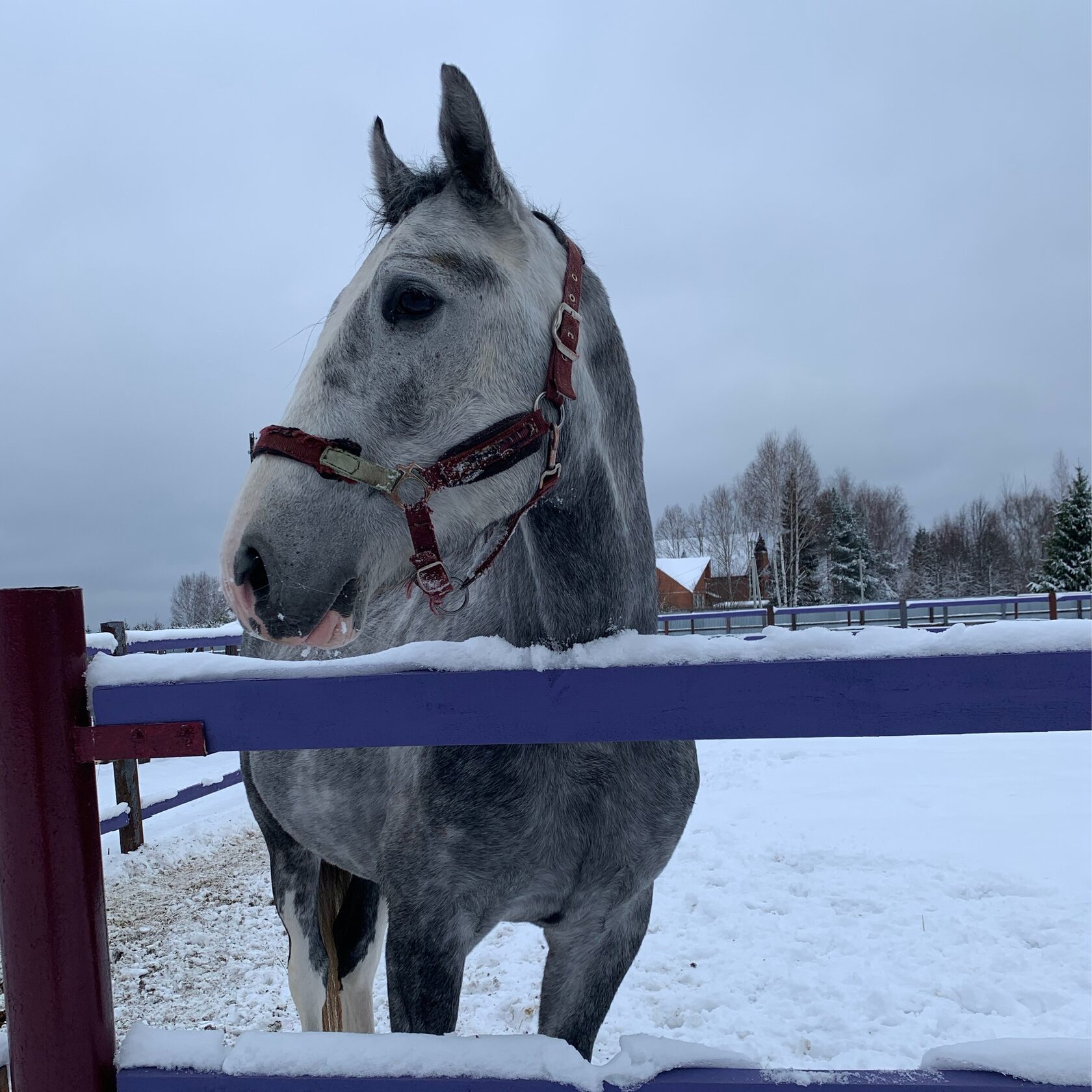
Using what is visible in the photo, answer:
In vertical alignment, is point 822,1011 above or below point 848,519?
below

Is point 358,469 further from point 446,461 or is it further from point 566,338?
point 566,338

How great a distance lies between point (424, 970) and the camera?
5.65 ft

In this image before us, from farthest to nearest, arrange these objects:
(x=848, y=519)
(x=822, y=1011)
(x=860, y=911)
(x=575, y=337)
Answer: (x=848, y=519), (x=860, y=911), (x=822, y=1011), (x=575, y=337)

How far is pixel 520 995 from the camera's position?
3748 mm

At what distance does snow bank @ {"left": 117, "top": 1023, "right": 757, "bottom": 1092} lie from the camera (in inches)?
41.1

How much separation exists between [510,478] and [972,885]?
451 centimetres

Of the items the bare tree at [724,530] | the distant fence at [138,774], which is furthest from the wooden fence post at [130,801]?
the bare tree at [724,530]

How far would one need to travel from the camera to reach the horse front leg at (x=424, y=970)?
1.72 meters

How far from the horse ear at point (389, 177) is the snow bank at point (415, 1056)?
1.71 metres

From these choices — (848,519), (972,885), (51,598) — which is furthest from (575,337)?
(848,519)

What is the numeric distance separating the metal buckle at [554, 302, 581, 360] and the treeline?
3265cm

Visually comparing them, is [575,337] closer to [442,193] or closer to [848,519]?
[442,193]

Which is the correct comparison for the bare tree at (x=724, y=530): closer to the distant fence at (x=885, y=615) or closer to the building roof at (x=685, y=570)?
the building roof at (x=685, y=570)

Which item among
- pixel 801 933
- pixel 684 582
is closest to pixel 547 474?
pixel 801 933
